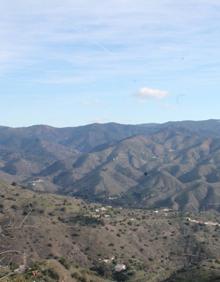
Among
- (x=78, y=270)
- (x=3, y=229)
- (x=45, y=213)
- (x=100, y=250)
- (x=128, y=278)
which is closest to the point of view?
(x=3, y=229)

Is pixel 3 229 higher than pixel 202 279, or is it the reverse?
pixel 3 229

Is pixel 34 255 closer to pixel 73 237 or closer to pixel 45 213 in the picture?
pixel 73 237

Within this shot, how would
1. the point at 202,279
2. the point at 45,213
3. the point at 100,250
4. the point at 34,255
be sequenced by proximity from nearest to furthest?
the point at 202,279
the point at 34,255
the point at 100,250
the point at 45,213

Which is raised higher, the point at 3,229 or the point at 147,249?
the point at 3,229

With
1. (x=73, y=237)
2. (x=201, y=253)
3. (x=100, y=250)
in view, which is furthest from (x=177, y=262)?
(x=73, y=237)

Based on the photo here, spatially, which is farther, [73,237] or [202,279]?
[73,237]

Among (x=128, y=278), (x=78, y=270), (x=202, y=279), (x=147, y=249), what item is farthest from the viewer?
(x=147, y=249)

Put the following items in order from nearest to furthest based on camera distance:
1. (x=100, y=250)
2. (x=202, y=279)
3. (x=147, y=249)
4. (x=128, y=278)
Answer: (x=202, y=279) < (x=128, y=278) < (x=100, y=250) < (x=147, y=249)

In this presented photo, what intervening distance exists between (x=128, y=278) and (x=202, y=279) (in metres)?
36.4

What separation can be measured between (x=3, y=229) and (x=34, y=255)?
148924 mm

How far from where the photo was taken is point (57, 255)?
6324 inches

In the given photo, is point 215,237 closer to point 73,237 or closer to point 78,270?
point 73,237

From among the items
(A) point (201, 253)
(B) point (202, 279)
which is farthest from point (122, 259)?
(B) point (202, 279)

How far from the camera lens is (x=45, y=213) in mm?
198000
